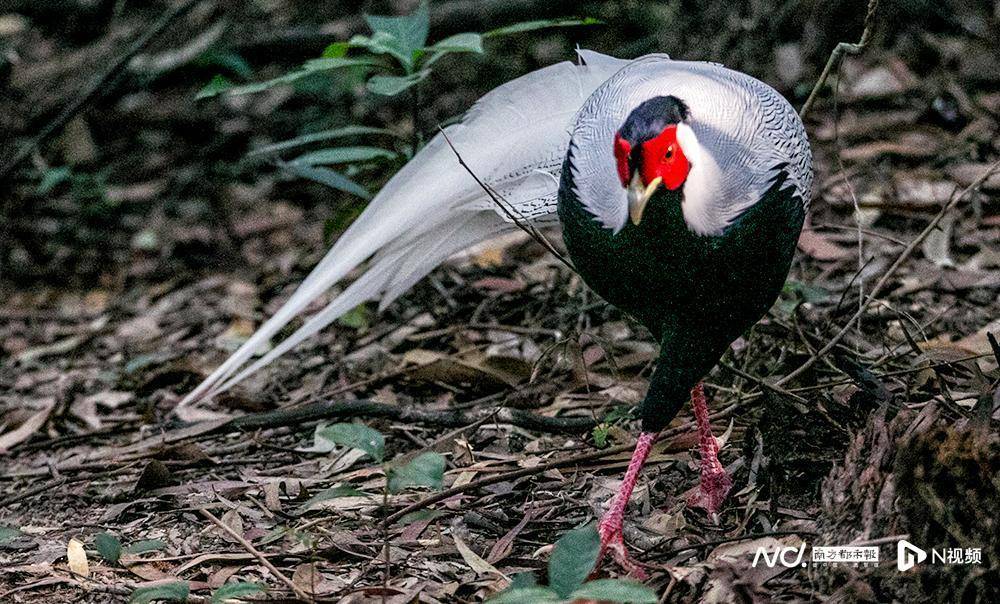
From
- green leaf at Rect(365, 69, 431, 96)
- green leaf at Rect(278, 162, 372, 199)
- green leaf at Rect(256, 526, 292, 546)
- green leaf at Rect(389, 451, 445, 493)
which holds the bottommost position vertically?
green leaf at Rect(256, 526, 292, 546)

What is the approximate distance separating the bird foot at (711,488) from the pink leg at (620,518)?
188mm

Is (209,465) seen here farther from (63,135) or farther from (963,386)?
(63,135)

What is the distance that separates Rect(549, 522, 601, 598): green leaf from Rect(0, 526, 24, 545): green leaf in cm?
141

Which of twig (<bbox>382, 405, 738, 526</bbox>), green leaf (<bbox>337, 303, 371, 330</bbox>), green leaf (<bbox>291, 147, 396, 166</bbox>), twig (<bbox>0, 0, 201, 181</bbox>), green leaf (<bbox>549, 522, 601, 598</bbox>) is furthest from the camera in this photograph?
twig (<bbox>0, 0, 201, 181</bbox>)

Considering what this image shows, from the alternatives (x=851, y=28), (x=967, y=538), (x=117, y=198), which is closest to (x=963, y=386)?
(x=967, y=538)

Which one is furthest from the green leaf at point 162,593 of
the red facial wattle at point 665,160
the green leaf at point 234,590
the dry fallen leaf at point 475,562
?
the red facial wattle at point 665,160

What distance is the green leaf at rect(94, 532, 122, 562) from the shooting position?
2.36 meters

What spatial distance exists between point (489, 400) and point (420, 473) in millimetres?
1289

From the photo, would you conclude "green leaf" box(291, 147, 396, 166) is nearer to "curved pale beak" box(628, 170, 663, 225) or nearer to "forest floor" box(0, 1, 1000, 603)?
"forest floor" box(0, 1, 1000, 603)

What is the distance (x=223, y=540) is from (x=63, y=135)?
3.57 meters

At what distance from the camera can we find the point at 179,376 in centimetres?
379

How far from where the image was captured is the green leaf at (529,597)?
1813 millimetres

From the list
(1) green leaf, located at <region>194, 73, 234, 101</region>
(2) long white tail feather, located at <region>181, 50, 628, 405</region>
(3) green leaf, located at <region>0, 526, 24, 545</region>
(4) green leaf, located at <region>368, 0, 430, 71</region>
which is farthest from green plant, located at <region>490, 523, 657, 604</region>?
(1) green leaf, located at <region>194, 73, 234, 101</region>

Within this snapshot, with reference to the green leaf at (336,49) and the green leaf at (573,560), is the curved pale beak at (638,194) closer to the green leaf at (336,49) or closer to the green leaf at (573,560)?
the green leaf at (573,560)
